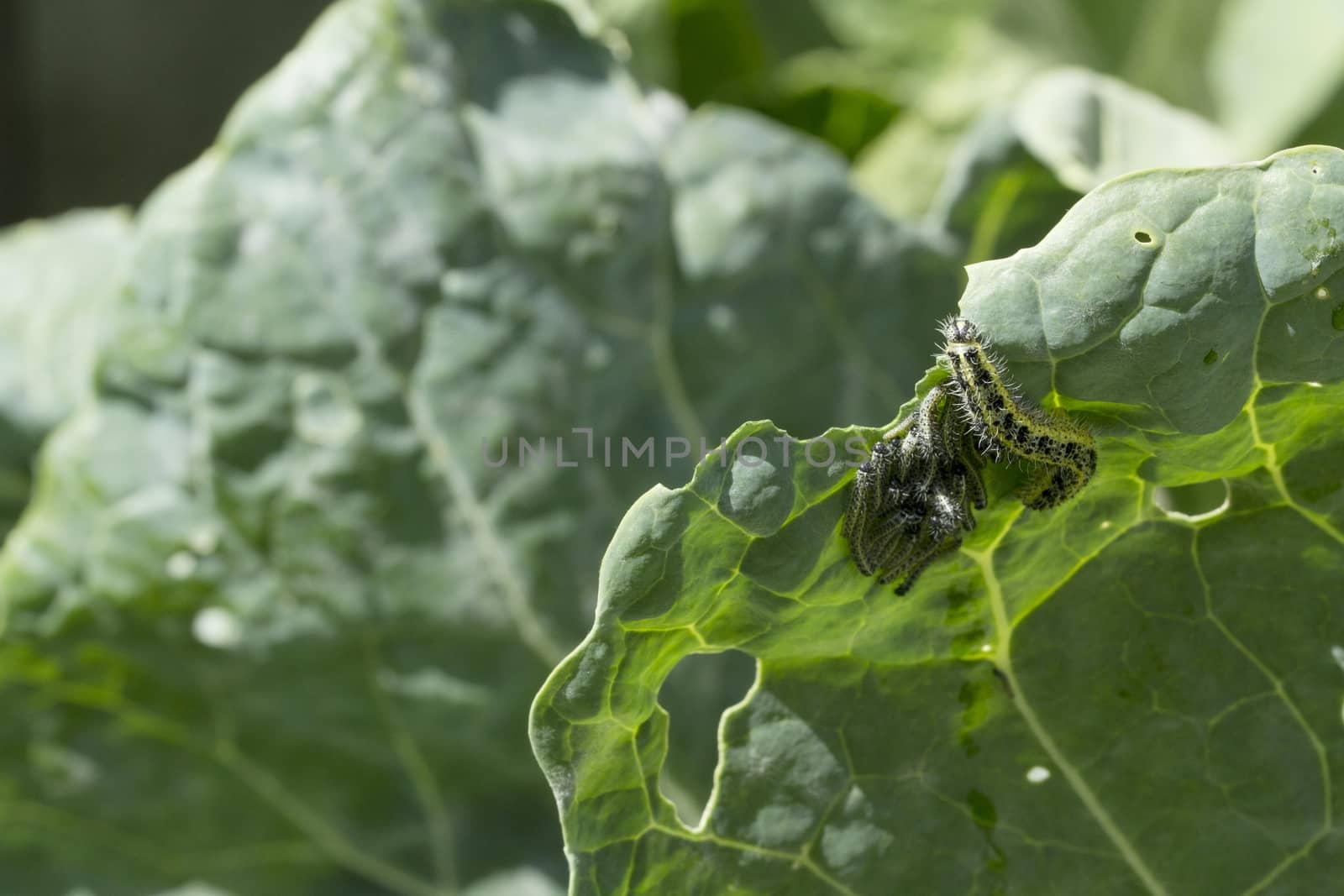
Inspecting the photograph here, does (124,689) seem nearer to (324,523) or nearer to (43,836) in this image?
(43,836)

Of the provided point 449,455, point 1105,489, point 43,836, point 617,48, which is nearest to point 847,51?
point 617,48

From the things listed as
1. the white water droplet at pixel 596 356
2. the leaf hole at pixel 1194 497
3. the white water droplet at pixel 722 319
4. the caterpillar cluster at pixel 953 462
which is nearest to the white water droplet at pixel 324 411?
the white water droplet at pixel 596 356

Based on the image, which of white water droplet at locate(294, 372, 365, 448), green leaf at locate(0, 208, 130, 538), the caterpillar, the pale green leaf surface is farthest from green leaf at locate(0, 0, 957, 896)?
the pale green leaf surface

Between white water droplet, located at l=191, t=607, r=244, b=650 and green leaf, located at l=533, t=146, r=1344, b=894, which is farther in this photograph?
white water droplet, located at l=191, t=607, r=244, b=650

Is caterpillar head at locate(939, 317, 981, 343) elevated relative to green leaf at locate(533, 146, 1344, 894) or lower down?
elevated

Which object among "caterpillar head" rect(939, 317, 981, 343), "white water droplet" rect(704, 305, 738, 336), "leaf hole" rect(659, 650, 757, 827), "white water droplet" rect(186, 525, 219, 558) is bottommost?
"leaf hole" rect(659, 650, 757, 827)

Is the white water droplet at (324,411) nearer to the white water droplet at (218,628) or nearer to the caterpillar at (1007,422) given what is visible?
the white water droplet at (218,628)

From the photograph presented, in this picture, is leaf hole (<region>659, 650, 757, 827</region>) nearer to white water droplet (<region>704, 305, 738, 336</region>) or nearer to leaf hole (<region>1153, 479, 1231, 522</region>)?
white water droplet (<region>704, 305, 738, 336</region>)
